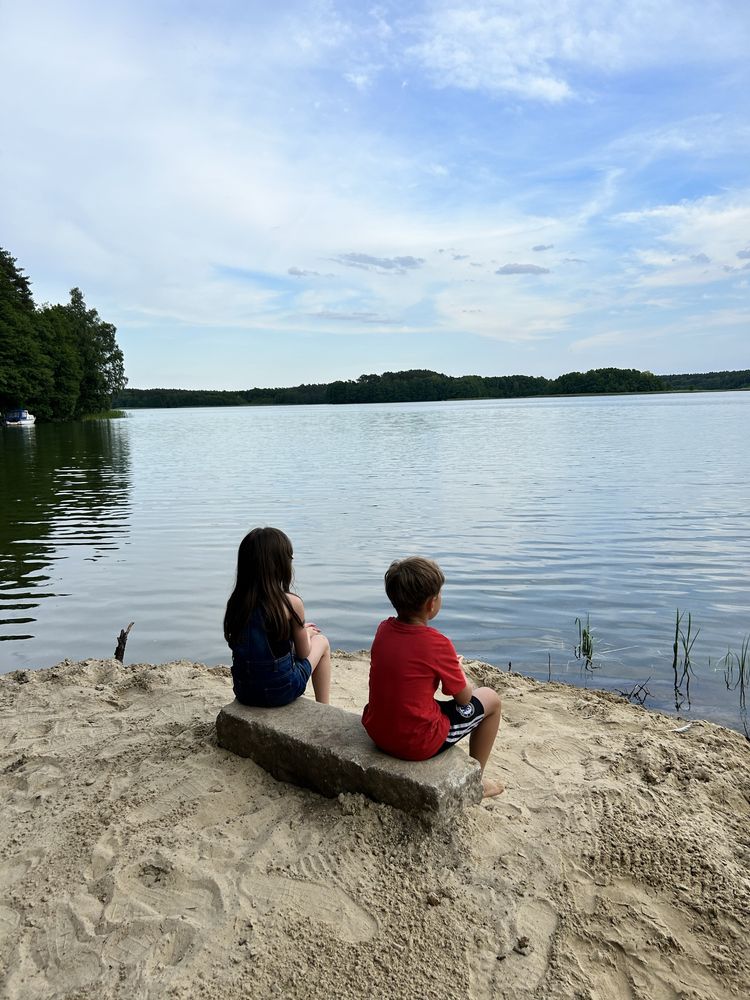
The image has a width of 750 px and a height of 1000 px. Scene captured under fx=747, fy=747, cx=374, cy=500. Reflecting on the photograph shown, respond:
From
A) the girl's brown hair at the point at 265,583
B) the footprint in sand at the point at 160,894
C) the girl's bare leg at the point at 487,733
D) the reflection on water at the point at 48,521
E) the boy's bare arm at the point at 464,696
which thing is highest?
the girl's brown hair at the point at 265,583

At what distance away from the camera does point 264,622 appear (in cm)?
439

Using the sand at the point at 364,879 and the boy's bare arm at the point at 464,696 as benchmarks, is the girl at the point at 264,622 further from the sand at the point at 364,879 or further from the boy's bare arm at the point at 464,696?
the boy's bare arm at the point at 464,696

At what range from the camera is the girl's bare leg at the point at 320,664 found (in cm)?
A: 484

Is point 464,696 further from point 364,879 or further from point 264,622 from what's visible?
point 264,622

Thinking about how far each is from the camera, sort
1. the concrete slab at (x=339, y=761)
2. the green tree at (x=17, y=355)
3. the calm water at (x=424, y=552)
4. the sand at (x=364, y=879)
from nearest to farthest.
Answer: the sand at (x=364, y=879)
the concrete slab at (x=339, y=761)
the calm water at (x=424, y=552)
the green tree at (x=17, y=355)

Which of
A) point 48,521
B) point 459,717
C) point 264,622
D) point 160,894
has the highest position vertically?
point 264,622

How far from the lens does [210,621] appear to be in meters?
8.62

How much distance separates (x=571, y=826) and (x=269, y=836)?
147 cm

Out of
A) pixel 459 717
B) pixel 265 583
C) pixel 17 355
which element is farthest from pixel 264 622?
pixel 17 355

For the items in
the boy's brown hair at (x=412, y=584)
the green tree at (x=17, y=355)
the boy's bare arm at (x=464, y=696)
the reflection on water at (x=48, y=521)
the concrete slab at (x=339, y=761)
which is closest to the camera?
the concrete slab at (x=339, y=761)

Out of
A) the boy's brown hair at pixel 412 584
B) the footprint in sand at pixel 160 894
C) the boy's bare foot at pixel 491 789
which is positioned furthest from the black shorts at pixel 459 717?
the footprint in sand at pixel 160 894

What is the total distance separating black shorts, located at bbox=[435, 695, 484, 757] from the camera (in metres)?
3.89

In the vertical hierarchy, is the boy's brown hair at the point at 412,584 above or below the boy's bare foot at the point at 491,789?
above

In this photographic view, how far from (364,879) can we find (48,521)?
1347 cm
